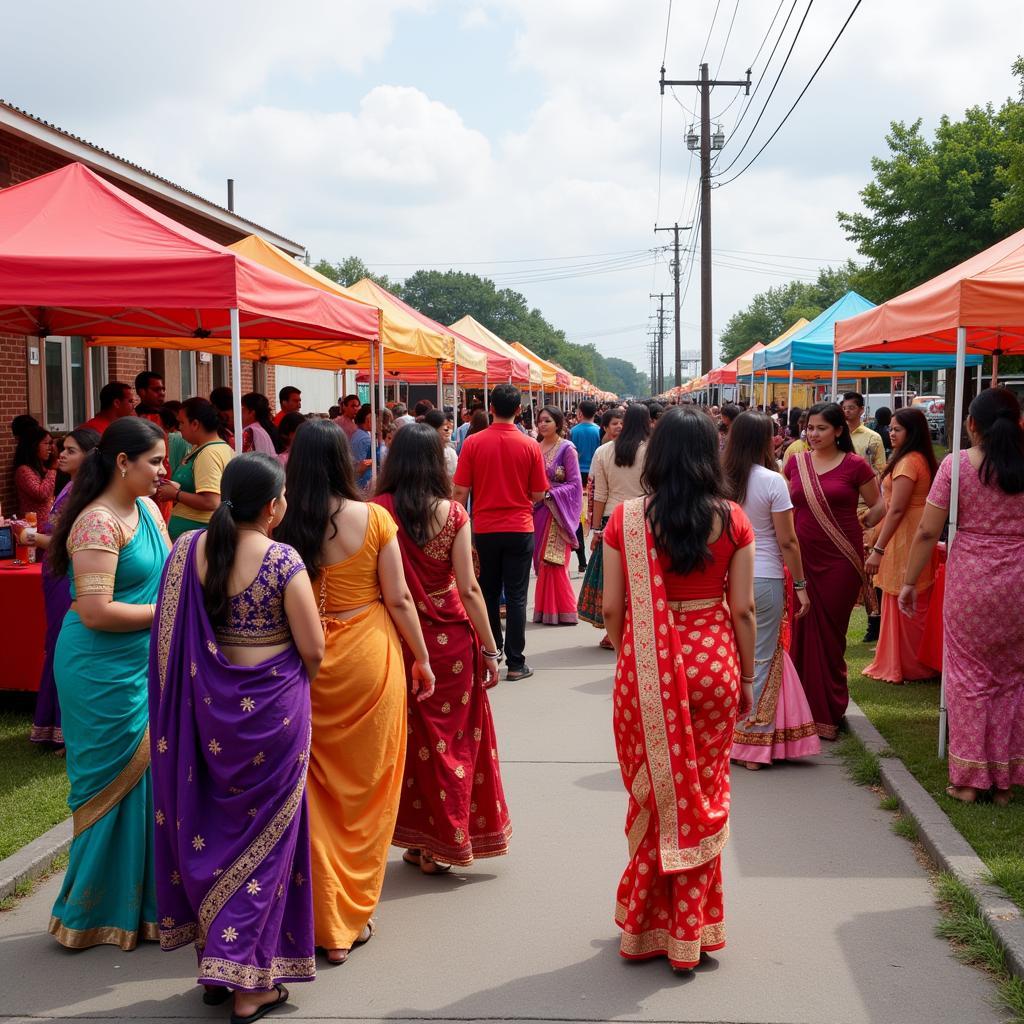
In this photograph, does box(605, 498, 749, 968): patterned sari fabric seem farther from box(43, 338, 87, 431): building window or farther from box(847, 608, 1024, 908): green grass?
box(43, 338, 87, 431): building window

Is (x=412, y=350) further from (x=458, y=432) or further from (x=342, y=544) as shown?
(x=342, y=544)

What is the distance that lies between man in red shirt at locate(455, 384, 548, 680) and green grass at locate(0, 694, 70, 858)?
3.09 meters

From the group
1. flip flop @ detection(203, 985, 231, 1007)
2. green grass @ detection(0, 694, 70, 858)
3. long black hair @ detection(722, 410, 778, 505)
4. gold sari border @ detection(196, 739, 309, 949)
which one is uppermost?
long black hair @ detection(722, 410, 778, 505)

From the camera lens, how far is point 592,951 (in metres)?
4.06

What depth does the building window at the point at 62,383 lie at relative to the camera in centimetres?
1477

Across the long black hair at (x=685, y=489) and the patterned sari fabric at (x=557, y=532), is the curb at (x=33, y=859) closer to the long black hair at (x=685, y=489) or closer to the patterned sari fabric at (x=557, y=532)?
the long black hair at (x=685, y=489)

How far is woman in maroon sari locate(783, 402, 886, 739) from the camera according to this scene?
6.63m

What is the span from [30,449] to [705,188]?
24026 millimetres

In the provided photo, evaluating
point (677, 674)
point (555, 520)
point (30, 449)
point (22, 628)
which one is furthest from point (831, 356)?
point (677, 674)

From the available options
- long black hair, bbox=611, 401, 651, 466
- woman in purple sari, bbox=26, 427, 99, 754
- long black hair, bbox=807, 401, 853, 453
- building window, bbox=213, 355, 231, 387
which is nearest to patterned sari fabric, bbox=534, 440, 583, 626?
long black hair, bbox=611, 401, 651, 466

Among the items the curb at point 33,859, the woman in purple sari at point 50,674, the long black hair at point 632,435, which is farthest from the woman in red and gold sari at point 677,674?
the long black hair at point 632,435

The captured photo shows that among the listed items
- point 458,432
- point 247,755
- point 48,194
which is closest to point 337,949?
point 247,755

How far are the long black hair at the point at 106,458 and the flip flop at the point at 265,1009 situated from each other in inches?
69.3

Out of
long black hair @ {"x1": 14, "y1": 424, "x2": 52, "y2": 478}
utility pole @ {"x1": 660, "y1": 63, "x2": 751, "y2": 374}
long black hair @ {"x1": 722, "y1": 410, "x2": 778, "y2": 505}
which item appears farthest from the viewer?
utility pole @ {"x1": 660, "y1": 63, "x2": 751, "y2": 374}
